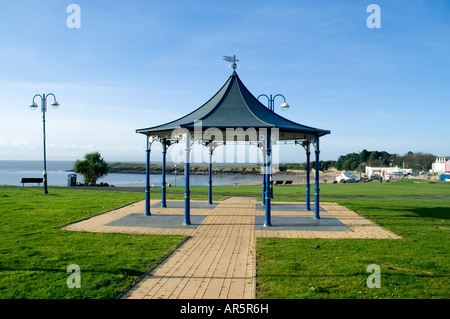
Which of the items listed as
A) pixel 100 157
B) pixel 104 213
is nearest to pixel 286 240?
pixel 104 213

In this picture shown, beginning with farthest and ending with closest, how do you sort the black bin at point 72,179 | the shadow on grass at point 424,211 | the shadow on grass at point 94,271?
the black bin at point 72,179 < the shadow on grass at point 424,211 < the shadow on grass at point 94,271

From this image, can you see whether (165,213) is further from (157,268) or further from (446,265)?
(446,265)

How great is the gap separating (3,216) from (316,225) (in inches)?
432

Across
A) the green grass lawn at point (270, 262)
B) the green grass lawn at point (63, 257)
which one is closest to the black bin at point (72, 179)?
Answer: the green grass lawn at point (63, 257)

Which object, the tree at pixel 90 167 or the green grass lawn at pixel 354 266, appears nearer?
the green grass lawn at pixel 354 266

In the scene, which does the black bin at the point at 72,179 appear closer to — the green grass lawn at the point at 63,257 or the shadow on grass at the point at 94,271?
the green grass lawn at the point at 63,257

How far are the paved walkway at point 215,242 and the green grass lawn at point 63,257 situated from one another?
1.55 ft

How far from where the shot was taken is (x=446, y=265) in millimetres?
7738

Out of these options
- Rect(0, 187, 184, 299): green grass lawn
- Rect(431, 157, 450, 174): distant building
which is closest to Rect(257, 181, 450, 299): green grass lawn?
Rect(0, 187, 184, 299): green grass lawn

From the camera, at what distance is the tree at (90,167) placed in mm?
36531

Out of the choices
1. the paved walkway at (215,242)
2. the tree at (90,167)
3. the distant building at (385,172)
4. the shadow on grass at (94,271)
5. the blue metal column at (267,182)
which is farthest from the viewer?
the distant building at (385,172)

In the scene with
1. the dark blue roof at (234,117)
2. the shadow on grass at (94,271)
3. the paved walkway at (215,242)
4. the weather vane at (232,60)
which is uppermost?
the weather vane at (232,60)

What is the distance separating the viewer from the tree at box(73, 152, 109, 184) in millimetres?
36531

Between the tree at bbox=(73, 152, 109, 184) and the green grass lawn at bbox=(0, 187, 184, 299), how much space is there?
23.6 meters
